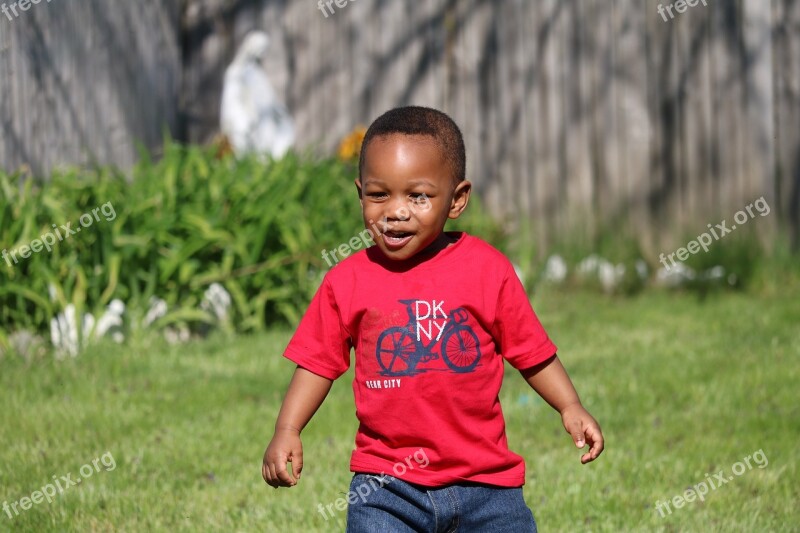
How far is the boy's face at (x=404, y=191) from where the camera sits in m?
2.34

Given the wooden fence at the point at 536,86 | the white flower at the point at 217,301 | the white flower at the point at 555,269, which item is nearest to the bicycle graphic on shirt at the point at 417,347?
the white flower at the point at 217,301

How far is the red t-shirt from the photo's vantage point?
7.68 feet

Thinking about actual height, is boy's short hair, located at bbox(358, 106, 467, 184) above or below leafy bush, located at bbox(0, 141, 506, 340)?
above

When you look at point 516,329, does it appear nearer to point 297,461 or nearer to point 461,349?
point 461,349

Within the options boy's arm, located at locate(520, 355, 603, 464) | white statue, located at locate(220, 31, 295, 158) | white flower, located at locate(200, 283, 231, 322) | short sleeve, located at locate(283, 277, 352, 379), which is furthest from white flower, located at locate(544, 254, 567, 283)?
short sleeve, located at locate(283, 277, 352, 379)

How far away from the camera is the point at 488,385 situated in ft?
7.85

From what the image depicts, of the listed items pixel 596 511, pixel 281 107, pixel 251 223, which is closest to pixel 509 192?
pixel 281 107

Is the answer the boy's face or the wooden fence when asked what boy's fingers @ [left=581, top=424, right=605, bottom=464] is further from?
the wooden fence

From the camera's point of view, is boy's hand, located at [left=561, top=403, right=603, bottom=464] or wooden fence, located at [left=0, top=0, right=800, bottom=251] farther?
wooden fence, located at [left=0, top=0, right=800, bottom=251]

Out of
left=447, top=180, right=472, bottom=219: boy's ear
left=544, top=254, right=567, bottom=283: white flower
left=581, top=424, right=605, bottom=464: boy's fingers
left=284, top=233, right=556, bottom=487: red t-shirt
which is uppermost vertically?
left=447, top=180, right=472, bottom=219: boy's ear

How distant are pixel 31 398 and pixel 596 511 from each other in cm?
243

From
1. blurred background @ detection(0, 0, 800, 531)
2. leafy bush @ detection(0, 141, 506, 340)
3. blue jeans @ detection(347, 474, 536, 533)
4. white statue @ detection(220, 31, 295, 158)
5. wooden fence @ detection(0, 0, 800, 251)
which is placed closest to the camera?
blue jeans @ detection(347, 474, 536, 533)

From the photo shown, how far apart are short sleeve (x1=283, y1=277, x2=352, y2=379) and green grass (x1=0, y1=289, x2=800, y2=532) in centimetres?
87

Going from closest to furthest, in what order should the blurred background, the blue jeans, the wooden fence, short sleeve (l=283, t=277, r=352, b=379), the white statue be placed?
1. the blue jeans
2. short sleeve (l=283, t=277, r=352, b=379)
3. the blurred background
4. the wooden fence
5. the white statue
